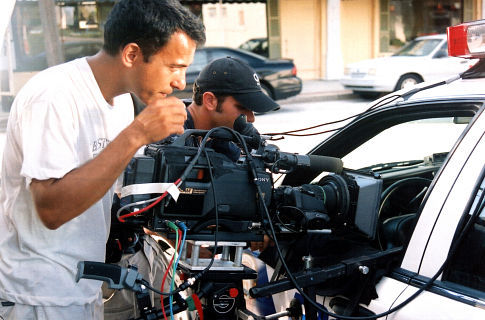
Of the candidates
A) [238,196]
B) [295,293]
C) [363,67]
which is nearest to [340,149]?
[295,293]

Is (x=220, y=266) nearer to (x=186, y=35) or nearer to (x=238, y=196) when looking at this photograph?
(x=238, y=196)

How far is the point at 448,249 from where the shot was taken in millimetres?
1900

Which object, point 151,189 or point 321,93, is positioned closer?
point 151,189

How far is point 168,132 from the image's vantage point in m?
1.74

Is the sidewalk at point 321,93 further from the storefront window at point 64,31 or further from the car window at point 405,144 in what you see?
the car window at point 405,144

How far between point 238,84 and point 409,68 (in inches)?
472

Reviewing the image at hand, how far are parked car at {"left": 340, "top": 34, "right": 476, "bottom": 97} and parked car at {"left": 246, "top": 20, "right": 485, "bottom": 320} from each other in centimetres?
1187

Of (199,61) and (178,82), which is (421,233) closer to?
(178,82)

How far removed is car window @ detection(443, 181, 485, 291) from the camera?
1.88m

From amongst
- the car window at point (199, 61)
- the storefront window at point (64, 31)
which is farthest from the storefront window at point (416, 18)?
the car window at point (199, 61)

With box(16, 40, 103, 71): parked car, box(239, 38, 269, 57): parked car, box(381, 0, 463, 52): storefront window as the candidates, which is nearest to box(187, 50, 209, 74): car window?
box(16, 40, 103, 71): parked car

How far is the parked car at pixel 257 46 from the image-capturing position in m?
19.0

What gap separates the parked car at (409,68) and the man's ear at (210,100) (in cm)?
1166

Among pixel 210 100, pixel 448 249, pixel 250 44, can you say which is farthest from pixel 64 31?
pixel 448 249
